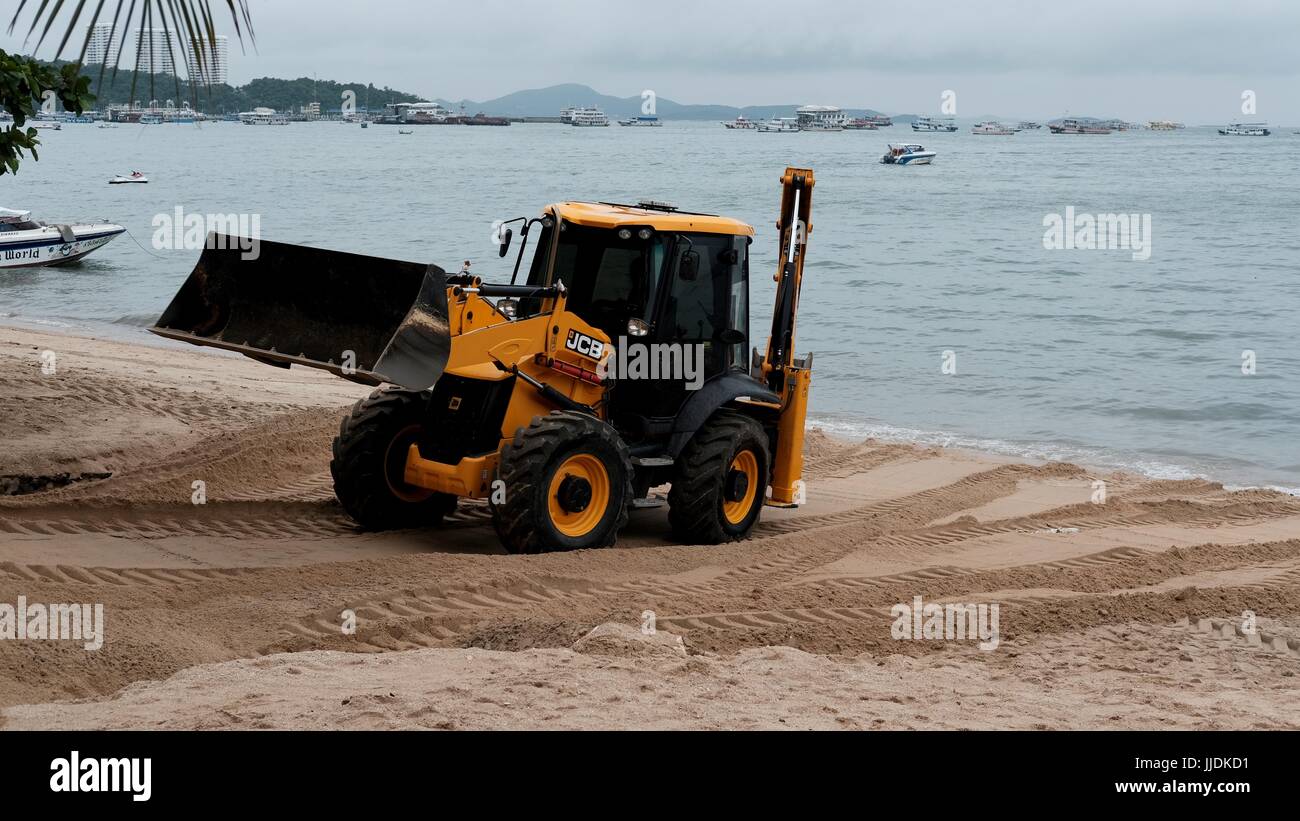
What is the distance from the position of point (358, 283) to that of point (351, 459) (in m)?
1.46

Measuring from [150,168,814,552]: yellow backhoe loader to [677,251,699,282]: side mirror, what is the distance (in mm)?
17

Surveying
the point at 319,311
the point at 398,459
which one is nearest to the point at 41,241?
the point at 398,459

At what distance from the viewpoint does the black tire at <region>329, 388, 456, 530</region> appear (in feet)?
30.8

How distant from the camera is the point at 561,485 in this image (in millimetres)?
8758

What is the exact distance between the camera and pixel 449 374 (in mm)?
8836

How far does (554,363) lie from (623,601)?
5.90ft

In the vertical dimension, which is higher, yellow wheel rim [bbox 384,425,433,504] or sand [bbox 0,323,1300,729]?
yellow wheel rim [bbox 384,425,433,504]

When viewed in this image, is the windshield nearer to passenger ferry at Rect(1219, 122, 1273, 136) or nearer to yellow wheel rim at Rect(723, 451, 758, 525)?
yellow wheel rim at Rect(723, 451, 758, 525)

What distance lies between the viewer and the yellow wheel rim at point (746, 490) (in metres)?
9.92

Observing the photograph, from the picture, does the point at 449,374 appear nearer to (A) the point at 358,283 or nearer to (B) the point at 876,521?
(A) the point at 358,283

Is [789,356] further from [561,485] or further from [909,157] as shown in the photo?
[909,157]

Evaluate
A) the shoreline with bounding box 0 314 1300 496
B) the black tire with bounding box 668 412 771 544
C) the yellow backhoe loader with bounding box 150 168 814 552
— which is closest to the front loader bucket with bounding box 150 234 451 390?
the yellow backhoe loader with bounding box 150 168 814 552

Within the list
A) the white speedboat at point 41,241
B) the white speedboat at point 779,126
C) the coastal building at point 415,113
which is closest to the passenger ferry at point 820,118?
the white speedboat at point 779,126

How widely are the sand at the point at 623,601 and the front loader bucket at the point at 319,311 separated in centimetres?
130
